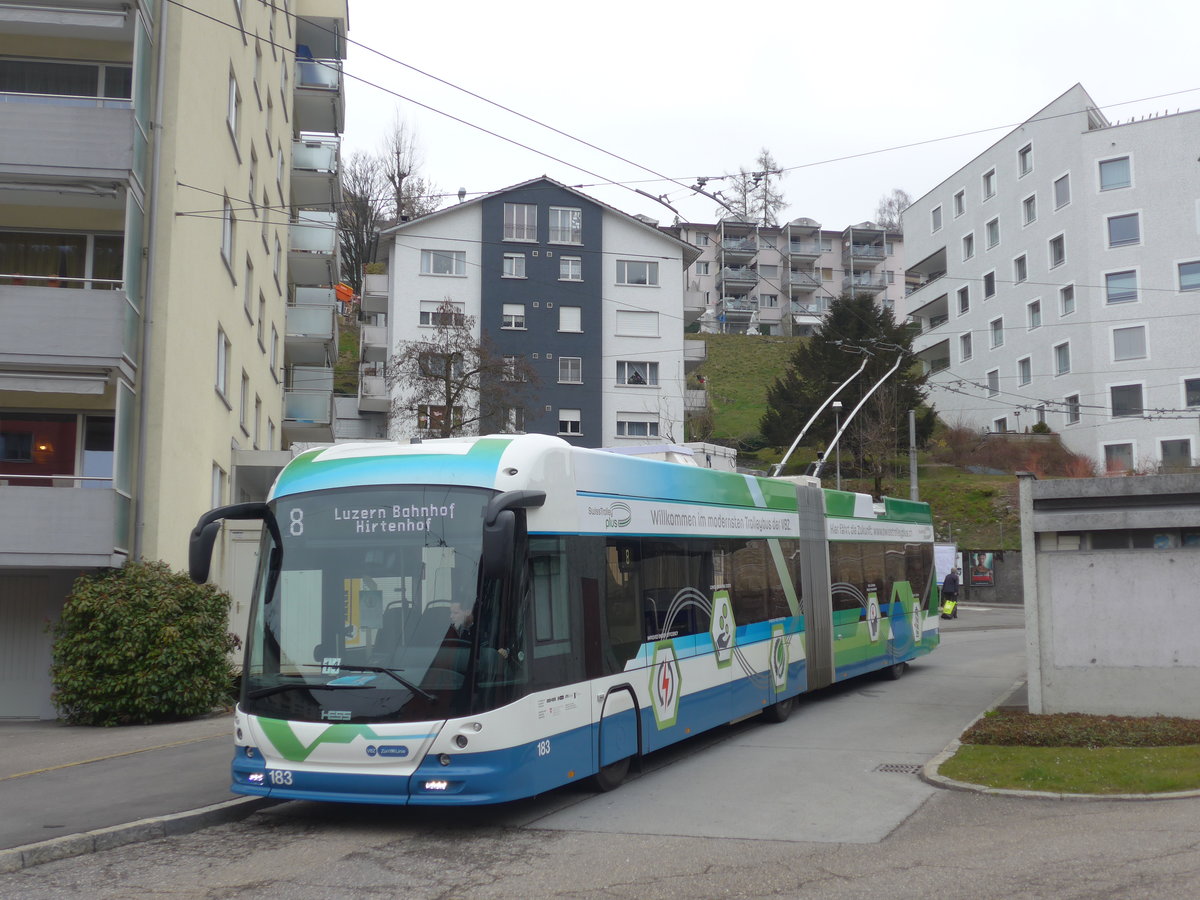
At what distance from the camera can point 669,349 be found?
50.5 meters

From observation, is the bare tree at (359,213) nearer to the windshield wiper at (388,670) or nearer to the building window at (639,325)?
the building window at (639,325)

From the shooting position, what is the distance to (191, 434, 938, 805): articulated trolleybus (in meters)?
8.49

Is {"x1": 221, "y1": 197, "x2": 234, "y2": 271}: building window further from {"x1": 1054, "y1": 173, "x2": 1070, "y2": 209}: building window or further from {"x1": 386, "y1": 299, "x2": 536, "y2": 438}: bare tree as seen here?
{"x1": 1054, "y1": 173, "x2": 1070, "y2": 209}: building window

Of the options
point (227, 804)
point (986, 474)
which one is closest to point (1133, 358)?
point (986, 474)

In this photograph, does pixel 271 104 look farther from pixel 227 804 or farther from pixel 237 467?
pixel 227 804

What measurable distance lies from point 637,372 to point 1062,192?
72.9ft

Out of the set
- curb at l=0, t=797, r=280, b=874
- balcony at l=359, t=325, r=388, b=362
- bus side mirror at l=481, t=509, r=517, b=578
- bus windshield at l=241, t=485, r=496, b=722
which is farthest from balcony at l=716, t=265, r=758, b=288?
bus side mirror at l=481, t=509, r=517, b=578

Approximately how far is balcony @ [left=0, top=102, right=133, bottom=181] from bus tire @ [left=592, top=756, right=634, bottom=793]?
11.6 meters

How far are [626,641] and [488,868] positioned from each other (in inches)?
125

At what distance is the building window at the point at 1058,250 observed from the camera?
5525cm

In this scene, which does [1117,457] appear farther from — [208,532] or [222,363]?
[208,532]

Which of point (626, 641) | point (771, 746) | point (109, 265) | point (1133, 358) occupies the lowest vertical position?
point (771, 746)

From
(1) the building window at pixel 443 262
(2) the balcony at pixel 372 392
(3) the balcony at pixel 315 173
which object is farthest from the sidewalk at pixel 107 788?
(1) the building window at pixel 443 262

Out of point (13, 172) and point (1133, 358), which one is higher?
point (1133, 358)
